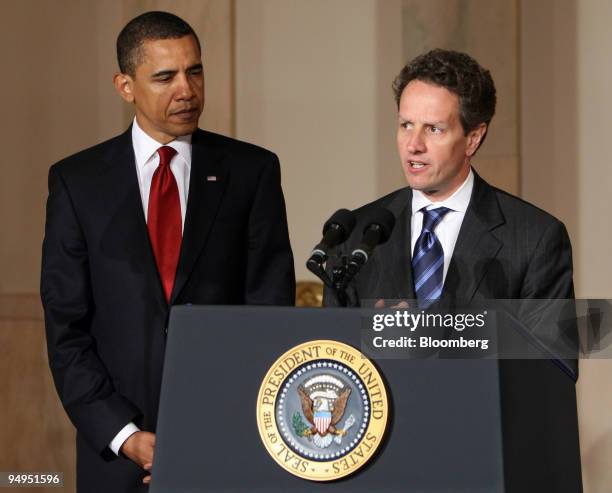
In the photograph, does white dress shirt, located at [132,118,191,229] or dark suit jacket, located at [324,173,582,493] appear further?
white dress shirt, located at [132,118,191,229]

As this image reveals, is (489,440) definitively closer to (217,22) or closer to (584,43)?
(584,43)

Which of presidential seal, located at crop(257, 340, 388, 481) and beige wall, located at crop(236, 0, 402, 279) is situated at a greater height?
beige wall, located at crop(236, 0, 402, 279)

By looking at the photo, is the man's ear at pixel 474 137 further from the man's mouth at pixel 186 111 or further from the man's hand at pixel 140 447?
the man's hand at pixel 140 447

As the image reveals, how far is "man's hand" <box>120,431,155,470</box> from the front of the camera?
116 inches

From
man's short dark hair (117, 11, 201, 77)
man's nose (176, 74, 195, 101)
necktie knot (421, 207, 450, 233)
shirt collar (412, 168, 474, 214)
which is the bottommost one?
necktie knot (421, 207, 450, 233)

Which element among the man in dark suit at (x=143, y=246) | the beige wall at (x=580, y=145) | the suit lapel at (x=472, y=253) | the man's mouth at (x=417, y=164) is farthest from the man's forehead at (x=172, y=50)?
the beige wall at (x=580, y=145)

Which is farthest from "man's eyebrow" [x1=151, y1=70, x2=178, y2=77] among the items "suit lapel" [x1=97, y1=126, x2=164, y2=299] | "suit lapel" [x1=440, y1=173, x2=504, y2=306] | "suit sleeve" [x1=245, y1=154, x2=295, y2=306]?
"suit lapel" [x1=440, y1=173, x2=504, y2=306]

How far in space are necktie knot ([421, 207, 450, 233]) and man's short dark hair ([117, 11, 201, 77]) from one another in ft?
2.43

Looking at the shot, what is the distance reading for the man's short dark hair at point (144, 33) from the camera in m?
3.22


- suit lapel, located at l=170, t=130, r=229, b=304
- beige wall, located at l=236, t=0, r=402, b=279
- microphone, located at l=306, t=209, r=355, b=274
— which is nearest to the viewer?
microphone, located at l=306, t=209, r=355, b=274

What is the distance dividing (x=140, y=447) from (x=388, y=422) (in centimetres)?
81

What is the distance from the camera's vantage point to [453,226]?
9.82 ft

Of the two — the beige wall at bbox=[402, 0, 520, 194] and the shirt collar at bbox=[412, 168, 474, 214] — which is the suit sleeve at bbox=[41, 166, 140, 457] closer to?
the shirt collar at bbox=[412, 168, 474, 214]

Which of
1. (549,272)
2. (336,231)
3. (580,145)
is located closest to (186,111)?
(336,231)
